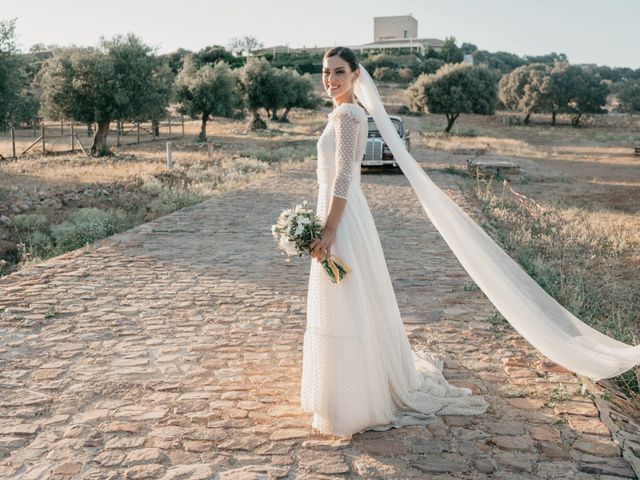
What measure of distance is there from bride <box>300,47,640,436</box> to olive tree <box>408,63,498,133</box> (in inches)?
1640

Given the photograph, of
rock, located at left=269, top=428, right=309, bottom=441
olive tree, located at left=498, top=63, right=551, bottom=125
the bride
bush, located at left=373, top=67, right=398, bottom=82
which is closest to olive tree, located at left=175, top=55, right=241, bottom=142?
olive tree, located at left=498, top=63, right=551, bottom=125

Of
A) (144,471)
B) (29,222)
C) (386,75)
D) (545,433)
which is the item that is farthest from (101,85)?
(386,75)

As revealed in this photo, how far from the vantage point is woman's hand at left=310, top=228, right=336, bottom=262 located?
3613 millimetres

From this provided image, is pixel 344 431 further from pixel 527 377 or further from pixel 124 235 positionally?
pixel 124 235

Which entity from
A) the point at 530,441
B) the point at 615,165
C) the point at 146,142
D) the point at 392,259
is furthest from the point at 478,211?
the point at 146,142

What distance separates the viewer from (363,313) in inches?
145

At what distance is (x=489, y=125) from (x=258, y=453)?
54.2 meters

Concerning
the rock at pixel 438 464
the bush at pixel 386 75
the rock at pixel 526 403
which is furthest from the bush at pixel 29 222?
the bush at pixel 386 75

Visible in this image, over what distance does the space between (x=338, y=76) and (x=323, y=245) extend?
104 cm

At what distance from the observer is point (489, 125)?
54219 mm

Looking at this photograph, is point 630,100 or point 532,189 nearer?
point 532,189

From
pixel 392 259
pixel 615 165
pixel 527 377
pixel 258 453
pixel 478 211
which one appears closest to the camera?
pixel 258 453

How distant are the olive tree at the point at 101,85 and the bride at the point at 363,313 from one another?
1023 inches

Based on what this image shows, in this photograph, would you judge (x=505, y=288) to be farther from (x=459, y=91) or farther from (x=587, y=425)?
(x=459, y=91)
